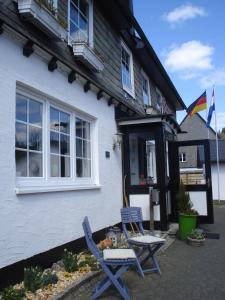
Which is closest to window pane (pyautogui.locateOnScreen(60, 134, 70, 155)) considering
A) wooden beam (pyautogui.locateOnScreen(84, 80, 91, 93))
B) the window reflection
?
wooden beam (pyautogui.locateOnScreen(84, 80, 91, 93))

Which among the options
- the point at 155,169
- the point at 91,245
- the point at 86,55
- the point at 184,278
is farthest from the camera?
the point at 155,169

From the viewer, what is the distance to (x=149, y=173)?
449 inches

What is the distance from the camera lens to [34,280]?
424cm

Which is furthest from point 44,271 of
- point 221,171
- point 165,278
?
point 221,171

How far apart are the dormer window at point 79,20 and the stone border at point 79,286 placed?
4355 mm

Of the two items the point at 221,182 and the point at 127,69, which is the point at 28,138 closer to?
the point at 127,69

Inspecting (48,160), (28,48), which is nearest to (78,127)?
(48,160)

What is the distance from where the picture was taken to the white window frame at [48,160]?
197 inches

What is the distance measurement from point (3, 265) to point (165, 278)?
7.81ft

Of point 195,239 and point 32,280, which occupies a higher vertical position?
point 32,280

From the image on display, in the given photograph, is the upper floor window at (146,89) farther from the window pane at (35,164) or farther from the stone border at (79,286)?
the stone border at (79,286)

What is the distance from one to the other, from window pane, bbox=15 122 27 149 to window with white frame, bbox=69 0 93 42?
101 inches

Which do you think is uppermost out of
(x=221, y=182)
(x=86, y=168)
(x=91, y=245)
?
(x=86, y=168)

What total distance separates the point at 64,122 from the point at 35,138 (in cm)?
107
